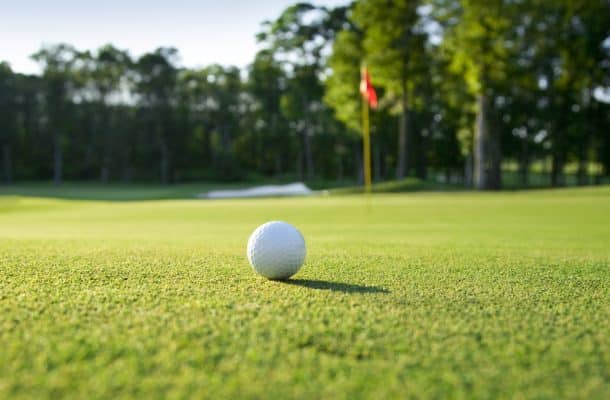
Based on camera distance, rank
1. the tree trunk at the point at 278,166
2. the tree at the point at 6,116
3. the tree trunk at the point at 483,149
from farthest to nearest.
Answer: the tree trunk at the point at 278,166
the tree at the point at 6,116
the tree trunk at the point at 483,149

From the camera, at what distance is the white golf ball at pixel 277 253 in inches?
167

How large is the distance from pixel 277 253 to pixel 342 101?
33429 millimetres

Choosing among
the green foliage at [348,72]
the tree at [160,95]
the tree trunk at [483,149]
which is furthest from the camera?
the tree at [160,95]

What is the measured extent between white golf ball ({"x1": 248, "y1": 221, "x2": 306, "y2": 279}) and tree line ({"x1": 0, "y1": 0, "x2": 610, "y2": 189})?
26193 millimetres

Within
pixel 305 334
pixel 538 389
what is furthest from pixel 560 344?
pixel 305 334

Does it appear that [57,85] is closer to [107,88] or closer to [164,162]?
[107,88]

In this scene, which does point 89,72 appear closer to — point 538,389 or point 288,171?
point 288,171

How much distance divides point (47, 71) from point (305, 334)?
57.0 meters

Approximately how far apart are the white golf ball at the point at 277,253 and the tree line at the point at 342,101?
26.2 metres

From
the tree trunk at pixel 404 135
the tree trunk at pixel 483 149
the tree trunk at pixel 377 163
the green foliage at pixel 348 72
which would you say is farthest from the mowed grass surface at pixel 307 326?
the tree trunk at pixel 377 163

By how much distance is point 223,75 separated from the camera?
184 feet

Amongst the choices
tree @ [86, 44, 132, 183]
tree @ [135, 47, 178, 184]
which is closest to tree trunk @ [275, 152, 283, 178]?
tree @ [135, 47, 178, 184]

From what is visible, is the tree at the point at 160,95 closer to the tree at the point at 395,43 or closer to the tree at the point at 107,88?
the tree at the point at 107,88

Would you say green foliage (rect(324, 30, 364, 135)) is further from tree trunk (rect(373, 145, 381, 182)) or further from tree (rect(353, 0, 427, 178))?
tree trunk (rect(373, 145, 381, 182))
